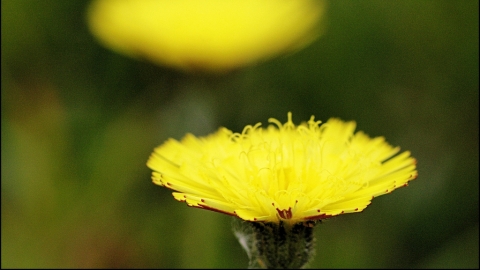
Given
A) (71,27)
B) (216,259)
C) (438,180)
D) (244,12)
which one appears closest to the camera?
(216,259)

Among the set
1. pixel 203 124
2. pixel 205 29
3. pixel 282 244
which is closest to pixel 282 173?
pixel 282 244

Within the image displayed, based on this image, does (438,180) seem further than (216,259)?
Yes

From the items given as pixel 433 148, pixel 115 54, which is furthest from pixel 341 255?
pixel 115 54

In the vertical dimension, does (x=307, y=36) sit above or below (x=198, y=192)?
above

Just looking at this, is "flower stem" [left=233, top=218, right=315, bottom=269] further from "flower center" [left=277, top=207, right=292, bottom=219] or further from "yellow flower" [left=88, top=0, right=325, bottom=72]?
"yellow flower" [left=88, top=0, right=325, bottom=72]

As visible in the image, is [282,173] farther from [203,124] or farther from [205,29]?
[205,29]

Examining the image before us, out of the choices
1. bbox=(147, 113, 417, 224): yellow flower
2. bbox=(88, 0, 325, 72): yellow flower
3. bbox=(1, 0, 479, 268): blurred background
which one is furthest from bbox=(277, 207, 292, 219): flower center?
bbox=(88, 0, 325, 72): yellow flower

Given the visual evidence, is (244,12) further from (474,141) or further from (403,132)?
(474,141)

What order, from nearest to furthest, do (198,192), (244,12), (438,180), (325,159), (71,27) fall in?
(198,192), (325,159), (438,180), (244,12), (71,27)
